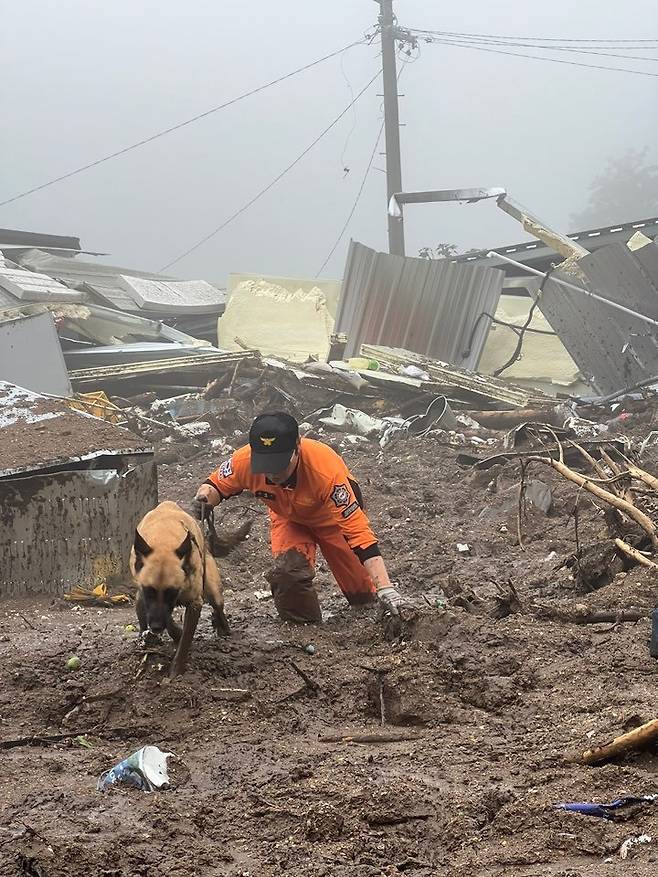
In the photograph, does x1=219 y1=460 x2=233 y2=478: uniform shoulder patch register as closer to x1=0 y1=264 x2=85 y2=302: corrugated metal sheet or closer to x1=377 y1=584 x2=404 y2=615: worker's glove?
x1=377 y1=584 x2=404 y2=615: worker's glove

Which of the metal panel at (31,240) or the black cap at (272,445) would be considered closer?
the black cap at (272,445)

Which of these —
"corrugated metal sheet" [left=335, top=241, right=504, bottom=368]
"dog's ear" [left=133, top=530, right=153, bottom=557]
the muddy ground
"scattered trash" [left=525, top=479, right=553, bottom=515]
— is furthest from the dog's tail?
"corrugated metal sheet" [left=335, top=241, right=504, bottom=368]

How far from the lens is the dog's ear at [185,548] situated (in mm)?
4449

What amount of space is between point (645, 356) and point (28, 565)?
10.1 metres

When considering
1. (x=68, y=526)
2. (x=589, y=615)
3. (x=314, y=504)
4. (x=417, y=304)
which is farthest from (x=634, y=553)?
(x=417, y=304)

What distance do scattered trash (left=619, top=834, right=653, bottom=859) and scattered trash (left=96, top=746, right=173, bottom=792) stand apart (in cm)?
175

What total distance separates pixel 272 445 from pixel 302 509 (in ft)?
2.52

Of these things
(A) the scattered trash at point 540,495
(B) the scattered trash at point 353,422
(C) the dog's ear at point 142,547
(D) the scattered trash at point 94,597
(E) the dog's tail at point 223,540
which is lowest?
(B) the scattered trash at point 353,422

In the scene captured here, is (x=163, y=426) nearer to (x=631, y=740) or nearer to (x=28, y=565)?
(x=28, y=565)

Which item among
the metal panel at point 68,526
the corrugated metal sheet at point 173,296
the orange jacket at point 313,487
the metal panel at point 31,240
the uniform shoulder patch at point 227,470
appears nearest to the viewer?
the orange jacket at point 313,487

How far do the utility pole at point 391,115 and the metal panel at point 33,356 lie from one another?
421 inches

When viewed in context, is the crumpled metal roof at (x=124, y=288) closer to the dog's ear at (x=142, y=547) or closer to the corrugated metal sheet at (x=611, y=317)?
the corrugated metal sheet at (x=611, y=317)

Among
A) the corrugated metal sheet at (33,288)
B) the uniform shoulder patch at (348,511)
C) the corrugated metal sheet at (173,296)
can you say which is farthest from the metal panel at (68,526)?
the corrugated metal sheet at (173,296)

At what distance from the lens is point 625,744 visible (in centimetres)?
328
